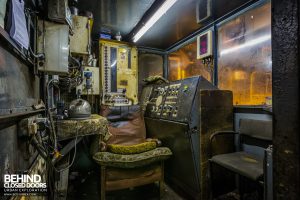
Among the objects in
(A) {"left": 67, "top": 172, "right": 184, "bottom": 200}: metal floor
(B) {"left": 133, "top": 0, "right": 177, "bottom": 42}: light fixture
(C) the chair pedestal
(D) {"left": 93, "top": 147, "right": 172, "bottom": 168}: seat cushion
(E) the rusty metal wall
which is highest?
(B) {"left": 133, "top": 0, "right": 177, "bottom": 42}: light fixture

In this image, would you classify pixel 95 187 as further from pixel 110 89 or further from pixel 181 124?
pixel 110 89

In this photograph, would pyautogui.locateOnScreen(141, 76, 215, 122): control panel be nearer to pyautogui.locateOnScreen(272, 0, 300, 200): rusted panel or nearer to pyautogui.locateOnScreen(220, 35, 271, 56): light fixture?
pyautogui.locateOnScreen(220, 35, 271, 56): light fixture

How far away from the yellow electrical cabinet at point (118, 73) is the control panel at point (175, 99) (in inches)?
31.3

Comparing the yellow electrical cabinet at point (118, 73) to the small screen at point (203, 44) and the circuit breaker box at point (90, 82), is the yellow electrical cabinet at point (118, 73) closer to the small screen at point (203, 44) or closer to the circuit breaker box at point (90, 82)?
the circuit breaker box at point (90, 82)

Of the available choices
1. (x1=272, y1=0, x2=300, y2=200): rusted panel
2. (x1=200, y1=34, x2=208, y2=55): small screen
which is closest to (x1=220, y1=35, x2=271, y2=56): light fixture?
(x1=200, y1=34, x2=208, y2=55): small screen

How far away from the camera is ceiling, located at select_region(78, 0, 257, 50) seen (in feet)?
7.79

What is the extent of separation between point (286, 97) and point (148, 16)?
8.18ft

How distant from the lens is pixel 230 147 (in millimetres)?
2318

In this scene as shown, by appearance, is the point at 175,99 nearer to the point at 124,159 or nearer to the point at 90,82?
the point at 124,159

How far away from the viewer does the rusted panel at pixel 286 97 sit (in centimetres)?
61

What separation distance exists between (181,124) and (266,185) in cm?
110

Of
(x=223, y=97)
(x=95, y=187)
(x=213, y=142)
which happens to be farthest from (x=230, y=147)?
(x=95, y=187)

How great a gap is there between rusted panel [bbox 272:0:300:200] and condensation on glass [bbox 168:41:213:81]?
2.43 m

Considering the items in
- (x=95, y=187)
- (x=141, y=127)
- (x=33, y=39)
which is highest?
(x=33, y=39)
